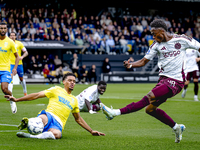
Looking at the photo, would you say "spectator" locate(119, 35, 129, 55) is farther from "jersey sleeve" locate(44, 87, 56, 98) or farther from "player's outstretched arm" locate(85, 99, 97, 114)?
"jersey sleeve" locate(44, 87, 56, 98)

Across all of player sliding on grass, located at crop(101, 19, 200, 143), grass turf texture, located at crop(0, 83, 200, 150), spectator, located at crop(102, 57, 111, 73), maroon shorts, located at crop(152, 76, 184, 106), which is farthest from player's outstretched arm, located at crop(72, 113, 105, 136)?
spectator, located at crop(102, 57, 111, 73)

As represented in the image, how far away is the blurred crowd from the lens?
29203 millimetres

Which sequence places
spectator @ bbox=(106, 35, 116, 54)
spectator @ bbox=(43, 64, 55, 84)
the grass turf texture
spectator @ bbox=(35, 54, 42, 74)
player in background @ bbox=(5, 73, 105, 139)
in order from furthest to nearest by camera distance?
spectator @ bbox=(106, 35, 116, 54) → spectator @ bbox=(35, 54, 42, 74) → spectator @ bbox=(43, 64, 55, 84) → player in background @ bbox=(5, 73, 105, 139) → the grass turf texture

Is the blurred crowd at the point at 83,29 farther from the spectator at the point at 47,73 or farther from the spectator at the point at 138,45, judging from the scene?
the spectator at the point at 47,73

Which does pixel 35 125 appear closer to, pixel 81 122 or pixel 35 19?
pixel 81 122

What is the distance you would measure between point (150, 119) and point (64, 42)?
20839 mm

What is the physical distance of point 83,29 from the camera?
103ft

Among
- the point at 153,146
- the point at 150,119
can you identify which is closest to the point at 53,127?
the point at 153,146

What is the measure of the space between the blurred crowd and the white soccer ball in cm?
2254

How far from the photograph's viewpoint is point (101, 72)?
3117cm

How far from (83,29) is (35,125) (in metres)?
26.2

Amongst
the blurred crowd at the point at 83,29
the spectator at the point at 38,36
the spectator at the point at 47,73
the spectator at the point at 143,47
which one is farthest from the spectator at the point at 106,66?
the spectator at the point at 38,36

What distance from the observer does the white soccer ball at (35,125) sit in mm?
5730

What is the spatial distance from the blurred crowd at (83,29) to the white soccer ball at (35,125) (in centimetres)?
2254
